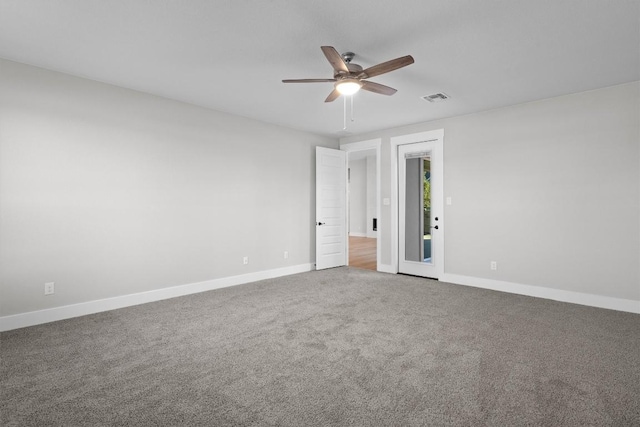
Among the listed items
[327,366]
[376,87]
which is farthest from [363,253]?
[327,366]

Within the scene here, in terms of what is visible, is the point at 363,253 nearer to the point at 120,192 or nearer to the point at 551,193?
the point at 551,193

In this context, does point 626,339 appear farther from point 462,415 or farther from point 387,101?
point 387,101

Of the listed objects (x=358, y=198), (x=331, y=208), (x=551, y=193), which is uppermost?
(x=358, y=198)

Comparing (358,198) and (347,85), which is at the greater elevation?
(347,85)

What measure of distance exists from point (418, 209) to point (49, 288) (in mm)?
5291

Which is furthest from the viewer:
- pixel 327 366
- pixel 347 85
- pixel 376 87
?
pixel 376 87

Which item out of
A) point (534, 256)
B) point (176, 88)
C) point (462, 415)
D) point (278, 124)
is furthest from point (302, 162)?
point (462, 415)

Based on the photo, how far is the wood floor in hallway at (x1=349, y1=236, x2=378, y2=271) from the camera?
6773 millimetres

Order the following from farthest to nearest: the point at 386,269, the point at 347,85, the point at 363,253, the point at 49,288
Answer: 1. the point at 363,253
2. the point at 386,269
3. the point at 49,288
4. the point at 347,85

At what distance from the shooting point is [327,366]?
2459mm

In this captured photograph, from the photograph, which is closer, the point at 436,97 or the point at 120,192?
the point at 120,192

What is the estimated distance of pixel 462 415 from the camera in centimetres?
187

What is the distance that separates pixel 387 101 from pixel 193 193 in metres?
3.05

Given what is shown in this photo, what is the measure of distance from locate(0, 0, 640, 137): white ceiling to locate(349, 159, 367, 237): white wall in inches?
288
